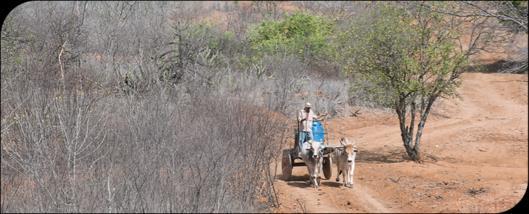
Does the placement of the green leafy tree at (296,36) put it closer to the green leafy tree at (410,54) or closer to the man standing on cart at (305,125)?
the green leafy tree at (410,54)

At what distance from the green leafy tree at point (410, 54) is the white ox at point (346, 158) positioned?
449 cm

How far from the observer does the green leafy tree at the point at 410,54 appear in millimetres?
16859

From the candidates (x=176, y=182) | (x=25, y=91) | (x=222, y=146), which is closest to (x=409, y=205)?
(x=222, y=146)

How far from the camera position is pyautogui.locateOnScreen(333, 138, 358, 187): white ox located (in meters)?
12.7

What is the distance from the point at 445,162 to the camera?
1825 cm

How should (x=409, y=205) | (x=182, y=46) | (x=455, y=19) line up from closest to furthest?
1. (x=409, y=205)
2. (x=455, y=19)
3. (x=182, y=46)

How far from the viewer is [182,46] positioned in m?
22.4

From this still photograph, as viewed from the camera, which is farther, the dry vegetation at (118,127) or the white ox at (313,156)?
the white ox at (313,156)

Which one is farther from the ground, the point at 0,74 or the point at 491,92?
the point at 0,74

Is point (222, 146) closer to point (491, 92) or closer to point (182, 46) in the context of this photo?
point (182, 46)

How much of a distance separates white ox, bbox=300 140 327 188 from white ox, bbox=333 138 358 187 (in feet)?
1.18

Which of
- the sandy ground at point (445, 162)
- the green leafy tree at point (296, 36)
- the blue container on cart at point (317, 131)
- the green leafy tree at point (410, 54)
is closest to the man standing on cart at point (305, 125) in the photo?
the blue container on cart at point (317, 131)

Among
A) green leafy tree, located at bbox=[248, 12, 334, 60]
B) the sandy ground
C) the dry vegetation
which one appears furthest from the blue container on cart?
green leafy tree, located at bbox=[248, 12, 334, 60]

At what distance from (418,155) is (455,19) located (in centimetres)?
386
